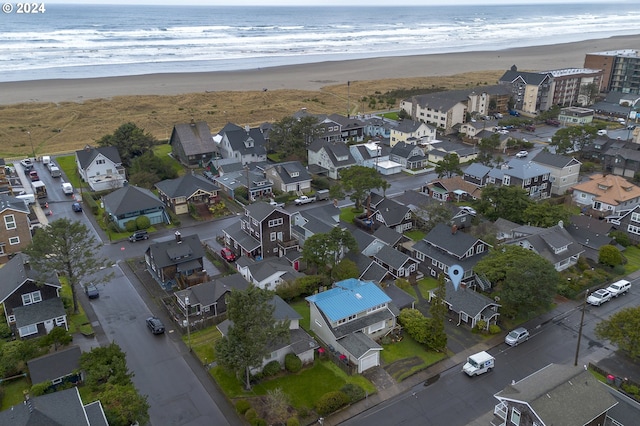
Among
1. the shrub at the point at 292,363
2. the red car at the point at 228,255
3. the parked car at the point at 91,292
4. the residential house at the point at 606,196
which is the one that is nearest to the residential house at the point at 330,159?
the red car at the point at 228,255

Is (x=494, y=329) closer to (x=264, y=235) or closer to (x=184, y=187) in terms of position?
(x=264, y=235)

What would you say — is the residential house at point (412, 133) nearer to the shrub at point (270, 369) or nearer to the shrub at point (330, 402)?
the shrub at point (270, 369)

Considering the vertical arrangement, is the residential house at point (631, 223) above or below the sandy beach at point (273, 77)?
below

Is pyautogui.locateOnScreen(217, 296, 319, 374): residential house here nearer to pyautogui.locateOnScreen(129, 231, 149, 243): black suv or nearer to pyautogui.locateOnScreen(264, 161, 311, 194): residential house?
pyautogui.locateOnScreen(129, 231, 149, 243): black suv

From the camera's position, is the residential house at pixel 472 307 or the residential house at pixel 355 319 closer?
the residential house at pixel 355 319

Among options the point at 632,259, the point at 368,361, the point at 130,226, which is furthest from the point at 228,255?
the point at 632,259

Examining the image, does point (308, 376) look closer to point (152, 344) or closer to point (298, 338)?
point (298, 338)

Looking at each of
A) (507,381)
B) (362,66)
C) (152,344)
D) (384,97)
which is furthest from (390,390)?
(362,66)
